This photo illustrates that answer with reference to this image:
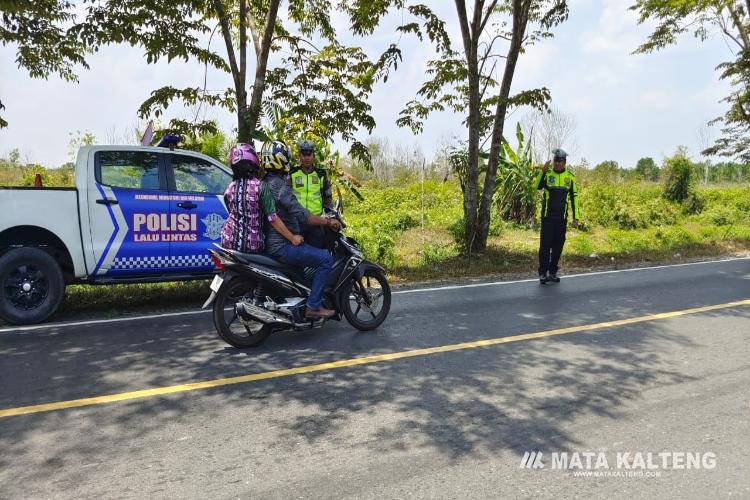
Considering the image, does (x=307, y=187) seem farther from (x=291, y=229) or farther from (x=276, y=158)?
(x=276, y=158)

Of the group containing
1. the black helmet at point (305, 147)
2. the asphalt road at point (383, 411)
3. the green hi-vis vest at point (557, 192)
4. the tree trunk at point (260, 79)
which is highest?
the tree trunk at point (260, 79)

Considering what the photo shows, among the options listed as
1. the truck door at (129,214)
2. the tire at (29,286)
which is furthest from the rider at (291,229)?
the tire at (29,286)

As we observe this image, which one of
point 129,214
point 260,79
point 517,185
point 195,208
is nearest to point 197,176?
point 195,208

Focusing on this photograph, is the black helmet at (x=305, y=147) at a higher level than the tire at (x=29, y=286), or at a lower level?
higher

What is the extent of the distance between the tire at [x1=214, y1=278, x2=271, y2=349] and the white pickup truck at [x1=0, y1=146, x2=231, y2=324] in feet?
6.80

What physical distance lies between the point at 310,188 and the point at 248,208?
3.55 feet

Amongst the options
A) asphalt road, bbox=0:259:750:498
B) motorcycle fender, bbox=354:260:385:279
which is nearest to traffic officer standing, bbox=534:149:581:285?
asphalt road, bbox=0:259:750:498

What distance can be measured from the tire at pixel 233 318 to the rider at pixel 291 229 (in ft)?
1.46

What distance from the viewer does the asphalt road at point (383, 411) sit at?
321 centimetres

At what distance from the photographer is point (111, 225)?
7102mm

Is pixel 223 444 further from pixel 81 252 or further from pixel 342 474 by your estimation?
pixel 81 252

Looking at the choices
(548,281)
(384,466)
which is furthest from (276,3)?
(384,466)

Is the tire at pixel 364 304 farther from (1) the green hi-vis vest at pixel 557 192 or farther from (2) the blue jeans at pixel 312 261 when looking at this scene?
(1) the green hi-vis vest at pixel 557 192

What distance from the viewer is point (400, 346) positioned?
5855 millimetres
